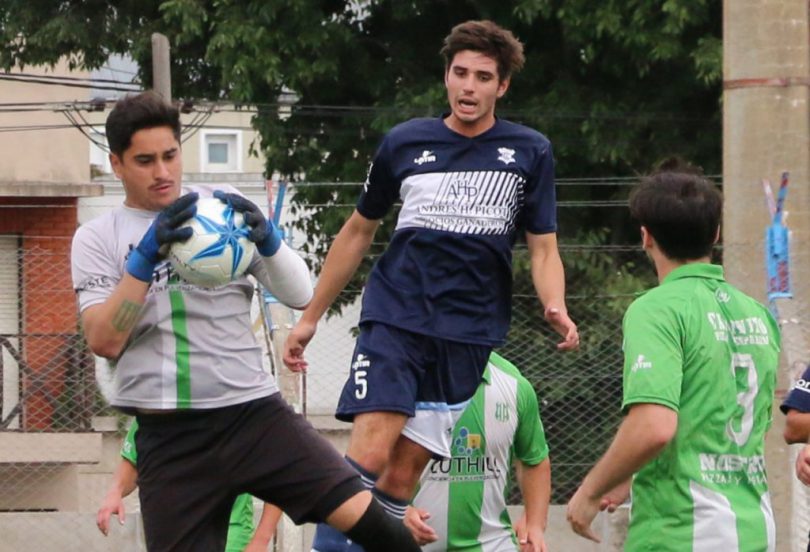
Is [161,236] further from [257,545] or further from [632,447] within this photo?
[257,545]

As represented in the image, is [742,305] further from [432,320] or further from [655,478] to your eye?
[432,320]

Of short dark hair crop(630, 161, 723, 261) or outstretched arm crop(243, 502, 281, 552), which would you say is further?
outstretched arm crop(243, 502, 281, 552)

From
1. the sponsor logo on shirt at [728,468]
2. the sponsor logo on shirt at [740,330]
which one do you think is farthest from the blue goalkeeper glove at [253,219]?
the sponsor logo on shirt at [728,468]

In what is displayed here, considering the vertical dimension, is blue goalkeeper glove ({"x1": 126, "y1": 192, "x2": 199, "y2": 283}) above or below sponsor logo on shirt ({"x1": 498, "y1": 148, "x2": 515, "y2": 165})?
below

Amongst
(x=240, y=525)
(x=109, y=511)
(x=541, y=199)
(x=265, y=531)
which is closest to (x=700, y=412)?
(x=541, y=199)

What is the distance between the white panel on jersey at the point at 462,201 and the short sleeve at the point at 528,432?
1.40 m

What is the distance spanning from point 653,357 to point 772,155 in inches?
160

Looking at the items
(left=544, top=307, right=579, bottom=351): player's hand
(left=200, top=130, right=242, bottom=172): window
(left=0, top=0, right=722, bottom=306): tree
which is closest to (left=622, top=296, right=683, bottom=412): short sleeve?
(left=544, top=307, right=579, bottom=351): player's hand

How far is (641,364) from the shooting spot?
4539 mm

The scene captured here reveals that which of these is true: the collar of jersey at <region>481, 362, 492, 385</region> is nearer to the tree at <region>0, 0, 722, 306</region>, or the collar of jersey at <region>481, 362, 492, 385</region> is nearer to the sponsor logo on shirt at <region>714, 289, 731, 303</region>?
the sponsor logo on shirt at <region>714, 289, 731, 303</region>

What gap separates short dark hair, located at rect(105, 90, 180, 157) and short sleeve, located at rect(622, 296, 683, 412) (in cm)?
166

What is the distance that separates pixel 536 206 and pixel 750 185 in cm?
282

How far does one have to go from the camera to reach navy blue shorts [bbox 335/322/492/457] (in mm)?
5719

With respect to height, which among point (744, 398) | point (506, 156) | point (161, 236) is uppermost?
point (506, 156)
